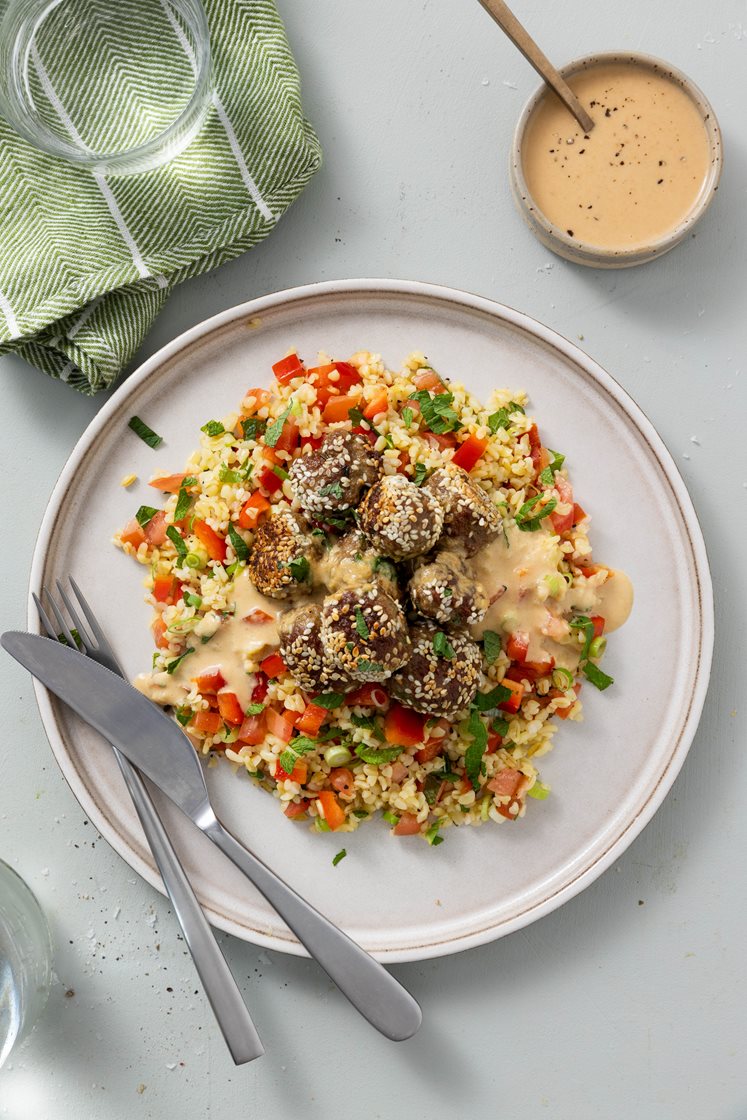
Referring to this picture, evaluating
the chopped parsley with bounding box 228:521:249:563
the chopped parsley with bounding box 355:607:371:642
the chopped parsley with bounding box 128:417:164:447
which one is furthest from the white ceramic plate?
the chopped parsley with bounding box 355:607:371:642

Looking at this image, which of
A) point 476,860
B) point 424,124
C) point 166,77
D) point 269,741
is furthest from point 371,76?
point 476,860

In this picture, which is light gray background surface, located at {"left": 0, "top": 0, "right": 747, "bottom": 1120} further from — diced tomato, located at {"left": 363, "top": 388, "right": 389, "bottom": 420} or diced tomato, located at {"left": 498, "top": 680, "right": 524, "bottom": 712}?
diced tomato, located at {"left": 498, "top": 680, "right": 524, "bottom": 712}

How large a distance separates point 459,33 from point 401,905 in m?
2.89

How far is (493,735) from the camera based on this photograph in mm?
2709

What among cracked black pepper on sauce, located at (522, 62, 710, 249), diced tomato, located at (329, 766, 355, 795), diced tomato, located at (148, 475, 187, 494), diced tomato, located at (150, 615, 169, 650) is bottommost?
diced tomato, located at (329, 766, 355, 795)

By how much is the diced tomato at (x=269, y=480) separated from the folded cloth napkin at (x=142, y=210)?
24.2 inches

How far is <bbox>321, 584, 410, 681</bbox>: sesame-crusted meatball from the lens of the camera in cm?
224

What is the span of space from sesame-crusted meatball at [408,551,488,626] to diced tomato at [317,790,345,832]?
0.69m

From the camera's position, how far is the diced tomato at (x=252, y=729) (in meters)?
2.68

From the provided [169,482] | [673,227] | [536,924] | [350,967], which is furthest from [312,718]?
[673,227]

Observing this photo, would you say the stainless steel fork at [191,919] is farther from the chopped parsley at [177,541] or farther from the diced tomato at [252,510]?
the diced tomato at [252,510]

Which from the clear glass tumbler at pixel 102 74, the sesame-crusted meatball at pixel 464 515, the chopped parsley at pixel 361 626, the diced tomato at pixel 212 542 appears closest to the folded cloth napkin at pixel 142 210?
the clear glass tumbler at pixel 102 74

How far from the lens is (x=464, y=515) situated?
241cm

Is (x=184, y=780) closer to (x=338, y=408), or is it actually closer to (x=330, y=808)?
(x=330, y=808)
